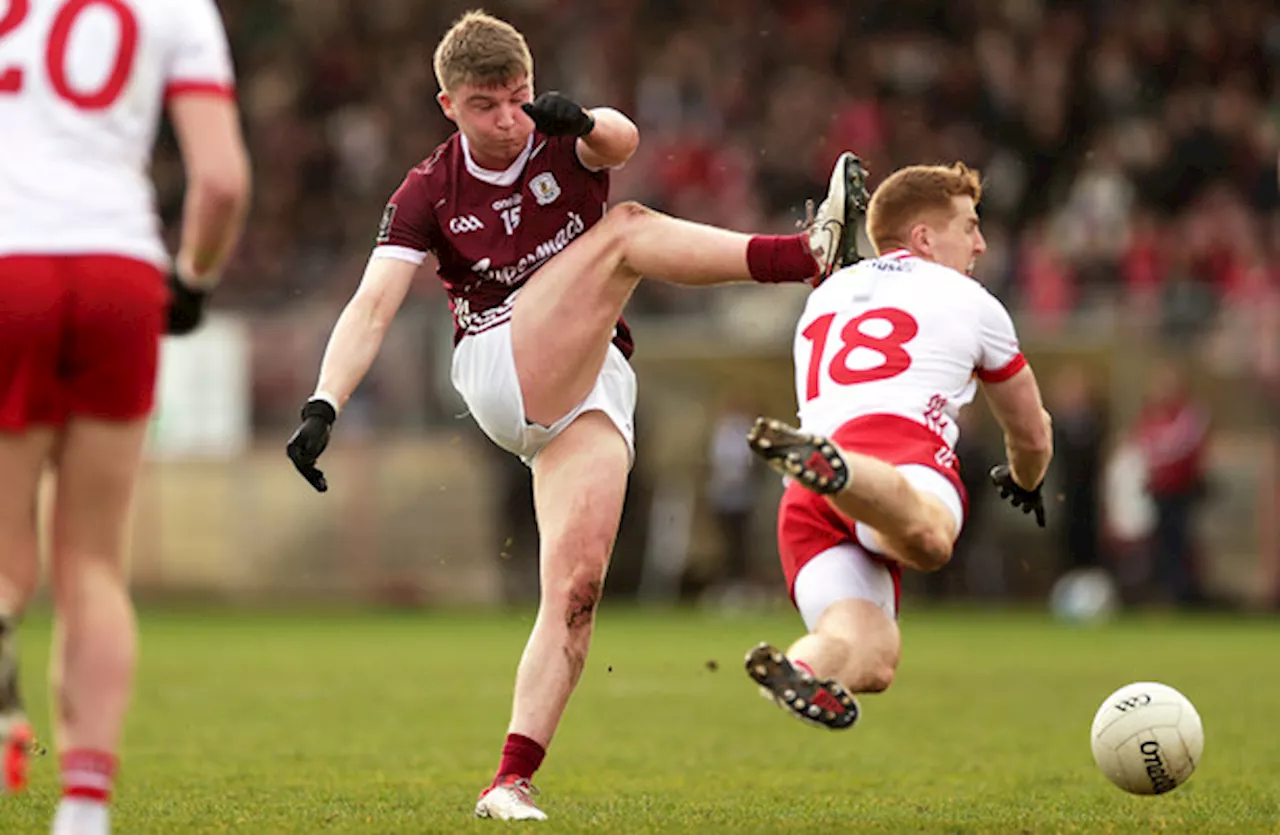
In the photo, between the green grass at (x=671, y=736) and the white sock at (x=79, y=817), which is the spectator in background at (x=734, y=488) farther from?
the white sock at (x=79, y=817)

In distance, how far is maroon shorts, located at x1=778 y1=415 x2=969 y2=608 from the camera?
20.3 ft

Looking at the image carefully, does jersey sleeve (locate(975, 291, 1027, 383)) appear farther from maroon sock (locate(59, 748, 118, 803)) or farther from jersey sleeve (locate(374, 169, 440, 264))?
maroon sock (locate(59, 748, 118, 803))

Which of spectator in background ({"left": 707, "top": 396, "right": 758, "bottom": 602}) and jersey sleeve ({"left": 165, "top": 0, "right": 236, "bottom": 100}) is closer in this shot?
jersey sleeve ({"left": 165, "top": 0, "right": 236, "bottom": 100})

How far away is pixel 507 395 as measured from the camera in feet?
21.9

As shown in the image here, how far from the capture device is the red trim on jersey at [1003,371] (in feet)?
21.1

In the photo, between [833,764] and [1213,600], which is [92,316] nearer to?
[833,764]

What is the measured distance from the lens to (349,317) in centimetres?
650

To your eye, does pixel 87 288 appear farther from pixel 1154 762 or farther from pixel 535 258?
pixel 1154 762

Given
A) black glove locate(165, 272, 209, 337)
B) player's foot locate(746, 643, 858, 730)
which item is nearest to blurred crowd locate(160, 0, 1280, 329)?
player's foot locate(746, 643, 858, 730)

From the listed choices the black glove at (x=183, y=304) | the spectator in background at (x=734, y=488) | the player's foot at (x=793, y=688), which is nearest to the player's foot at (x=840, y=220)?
the player's foot at (x=793, y=688)

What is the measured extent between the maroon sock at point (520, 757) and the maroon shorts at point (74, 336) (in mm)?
2222

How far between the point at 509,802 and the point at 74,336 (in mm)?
2374

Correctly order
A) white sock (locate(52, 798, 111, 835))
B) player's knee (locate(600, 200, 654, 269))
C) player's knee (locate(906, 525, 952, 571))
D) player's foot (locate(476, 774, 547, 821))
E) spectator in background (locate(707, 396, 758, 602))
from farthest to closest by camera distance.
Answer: spectator in background (locate(707, 396, 758, 602))
player's knee (locate(600, 200, 654, 269))
player's foot (locate(476, 774, 547, 821))
player's knee (locate(906, 525, 952, 571))
white sock (locate(52, 798, 111, 835))

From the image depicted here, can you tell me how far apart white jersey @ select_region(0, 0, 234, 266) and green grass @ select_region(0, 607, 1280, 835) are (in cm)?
207
